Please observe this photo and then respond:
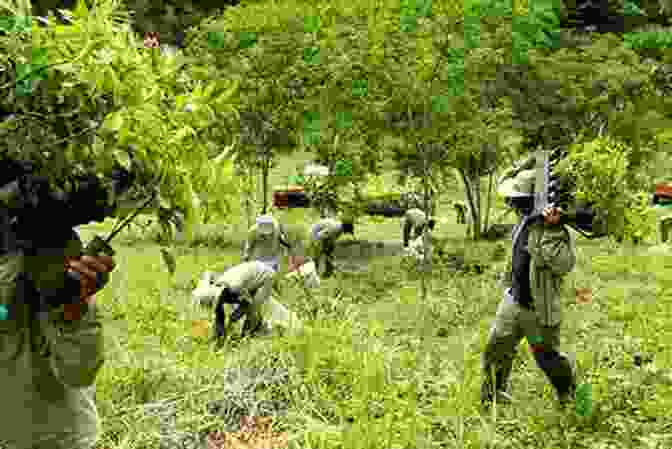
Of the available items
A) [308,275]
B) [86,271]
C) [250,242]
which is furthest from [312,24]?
[86,271]

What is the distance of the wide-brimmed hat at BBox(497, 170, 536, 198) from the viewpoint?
524cm

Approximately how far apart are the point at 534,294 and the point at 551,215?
0.52 meters

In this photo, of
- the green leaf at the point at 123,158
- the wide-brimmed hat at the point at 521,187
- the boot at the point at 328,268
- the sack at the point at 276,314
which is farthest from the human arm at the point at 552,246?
the boot at the point at 328,268

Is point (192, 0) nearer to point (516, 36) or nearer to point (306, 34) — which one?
point (306, 34)

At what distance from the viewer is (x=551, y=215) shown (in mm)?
4969

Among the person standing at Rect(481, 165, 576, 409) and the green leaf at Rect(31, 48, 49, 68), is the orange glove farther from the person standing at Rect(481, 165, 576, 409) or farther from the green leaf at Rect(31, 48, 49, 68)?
the person standing at Rect(481, 165, 576, 409)

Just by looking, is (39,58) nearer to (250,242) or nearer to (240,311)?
(240,311)

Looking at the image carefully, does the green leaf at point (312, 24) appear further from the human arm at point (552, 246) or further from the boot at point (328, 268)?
the human arm at point (552, 246)

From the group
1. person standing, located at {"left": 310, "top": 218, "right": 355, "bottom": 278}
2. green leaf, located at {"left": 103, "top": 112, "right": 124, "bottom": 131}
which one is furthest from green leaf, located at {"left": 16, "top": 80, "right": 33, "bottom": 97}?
person standing, located at {"left": 310, "top": 218, "right": 355, "bottom": 278}

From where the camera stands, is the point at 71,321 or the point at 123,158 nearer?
the point at 123,158

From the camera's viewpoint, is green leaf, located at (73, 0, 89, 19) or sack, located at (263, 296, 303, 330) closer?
green leaf, located at (73, 0, 89, 19)

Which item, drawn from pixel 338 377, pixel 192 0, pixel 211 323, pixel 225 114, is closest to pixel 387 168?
pixel 211 323

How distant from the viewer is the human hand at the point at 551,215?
4965 mm

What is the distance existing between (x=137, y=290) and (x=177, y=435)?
17.9 feet
